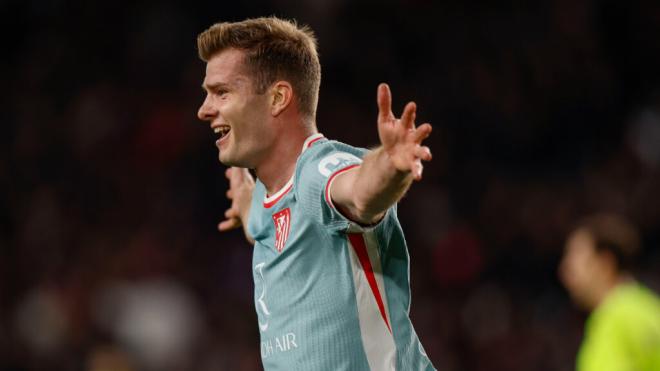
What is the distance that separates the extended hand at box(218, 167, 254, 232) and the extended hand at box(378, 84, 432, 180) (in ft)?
4.96

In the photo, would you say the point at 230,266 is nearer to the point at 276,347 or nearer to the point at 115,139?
the point at 115,139

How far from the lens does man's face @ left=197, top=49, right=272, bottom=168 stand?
114 inches

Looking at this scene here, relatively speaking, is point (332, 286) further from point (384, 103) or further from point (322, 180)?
point (384, 103)

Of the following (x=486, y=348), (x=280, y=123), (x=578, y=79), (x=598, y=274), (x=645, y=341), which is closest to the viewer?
(x=280, y=123)

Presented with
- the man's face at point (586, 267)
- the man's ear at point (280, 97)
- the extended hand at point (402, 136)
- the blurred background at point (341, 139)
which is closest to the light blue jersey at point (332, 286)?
the man's ear at point (280, 97)

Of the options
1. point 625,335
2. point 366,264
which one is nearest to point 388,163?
point 366,264

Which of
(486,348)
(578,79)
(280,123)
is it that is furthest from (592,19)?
(280,123)

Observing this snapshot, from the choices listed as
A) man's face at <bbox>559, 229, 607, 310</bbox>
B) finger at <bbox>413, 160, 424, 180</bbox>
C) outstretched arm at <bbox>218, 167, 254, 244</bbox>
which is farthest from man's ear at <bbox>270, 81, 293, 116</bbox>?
man's face at <bbox>559, 229, 607, 310</bbox>

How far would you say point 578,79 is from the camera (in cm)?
981

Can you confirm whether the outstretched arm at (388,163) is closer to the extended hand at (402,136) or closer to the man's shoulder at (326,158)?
the extended hand at (402,136)

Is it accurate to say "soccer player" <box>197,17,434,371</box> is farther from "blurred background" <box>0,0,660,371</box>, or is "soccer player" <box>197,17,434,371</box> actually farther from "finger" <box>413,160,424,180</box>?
"blurred background" <box>0,0,660,371</box>

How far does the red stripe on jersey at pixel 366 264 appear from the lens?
106 inches

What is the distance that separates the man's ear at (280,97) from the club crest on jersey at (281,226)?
0.96ft

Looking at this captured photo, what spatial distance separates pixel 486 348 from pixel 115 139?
3922 mm
